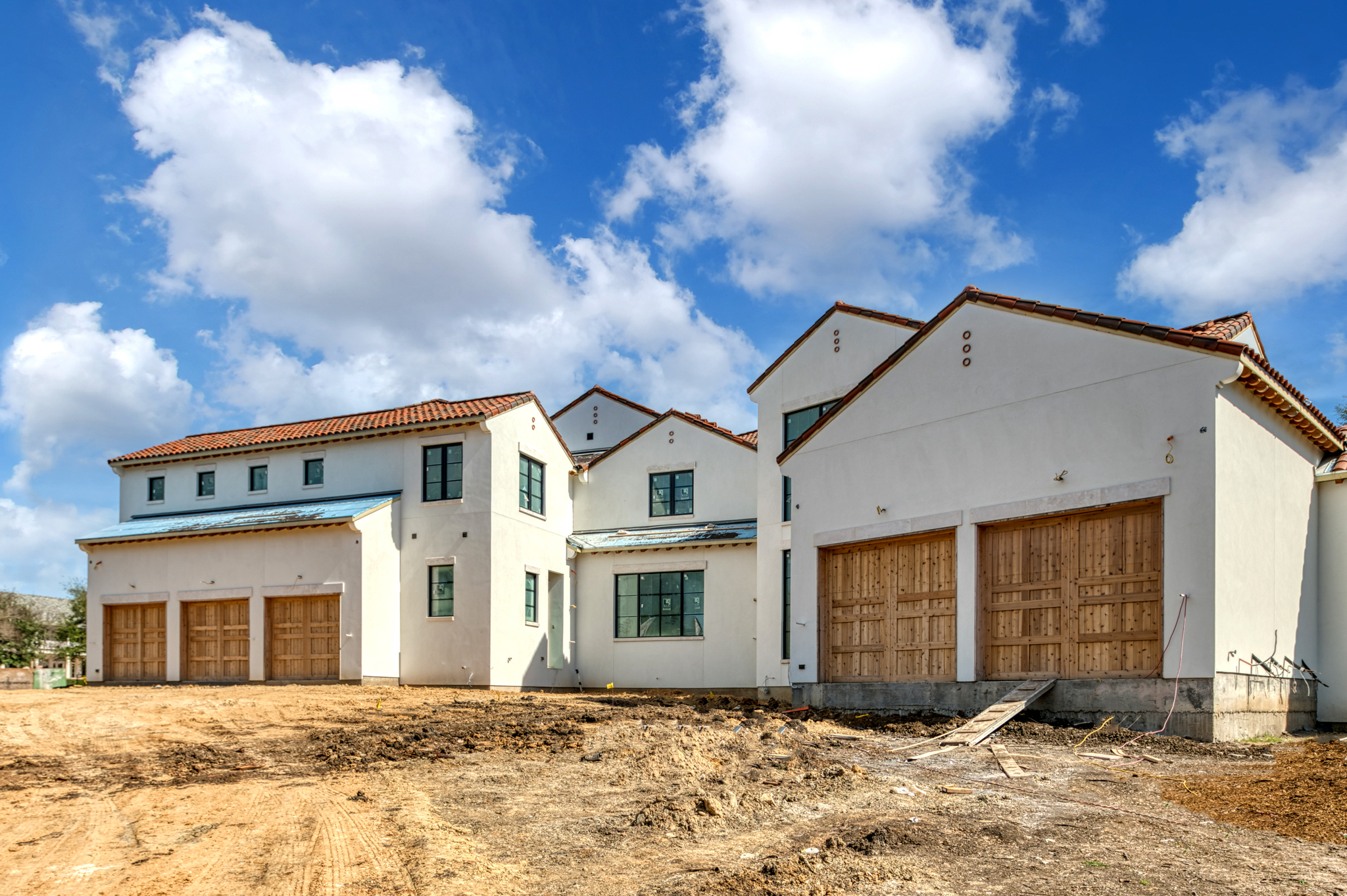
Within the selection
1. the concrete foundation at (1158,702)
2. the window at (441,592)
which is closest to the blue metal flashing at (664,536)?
the window at (441,592)

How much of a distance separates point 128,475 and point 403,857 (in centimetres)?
2613

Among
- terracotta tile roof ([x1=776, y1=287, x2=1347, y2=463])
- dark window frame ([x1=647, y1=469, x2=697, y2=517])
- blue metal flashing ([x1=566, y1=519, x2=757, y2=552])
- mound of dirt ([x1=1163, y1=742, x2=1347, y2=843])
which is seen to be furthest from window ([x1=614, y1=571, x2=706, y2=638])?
mound of dirt ([x1=1163, y1=742, x2=1347, y2=843])

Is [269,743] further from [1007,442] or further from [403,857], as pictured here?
[1007,442]

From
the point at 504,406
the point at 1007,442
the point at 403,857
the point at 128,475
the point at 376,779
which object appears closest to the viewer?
the point at 403,857

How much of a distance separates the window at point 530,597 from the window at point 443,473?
2960mm

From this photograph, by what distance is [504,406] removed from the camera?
25.8m

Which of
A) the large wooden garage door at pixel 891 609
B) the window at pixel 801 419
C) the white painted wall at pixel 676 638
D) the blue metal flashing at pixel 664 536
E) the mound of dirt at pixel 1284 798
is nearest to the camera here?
the mound of dirt at pixel 1284 798

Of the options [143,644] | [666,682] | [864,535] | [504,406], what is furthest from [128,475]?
[864,535]

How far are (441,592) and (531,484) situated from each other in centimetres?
381

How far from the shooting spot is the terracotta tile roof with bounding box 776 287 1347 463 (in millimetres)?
13562

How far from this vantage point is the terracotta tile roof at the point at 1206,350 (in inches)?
534

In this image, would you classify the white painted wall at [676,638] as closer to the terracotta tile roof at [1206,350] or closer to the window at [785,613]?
the window at [785,613]

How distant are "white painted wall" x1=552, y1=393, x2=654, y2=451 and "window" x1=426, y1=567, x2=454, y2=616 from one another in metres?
9.03

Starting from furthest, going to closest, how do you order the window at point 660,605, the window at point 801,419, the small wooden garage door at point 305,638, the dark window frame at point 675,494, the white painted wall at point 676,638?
the dark window frame at point 675,494
the window at point 660,605
the white painted wall at point 676,638
the small wooden garage door at point 305,638
the window at point 801,419
